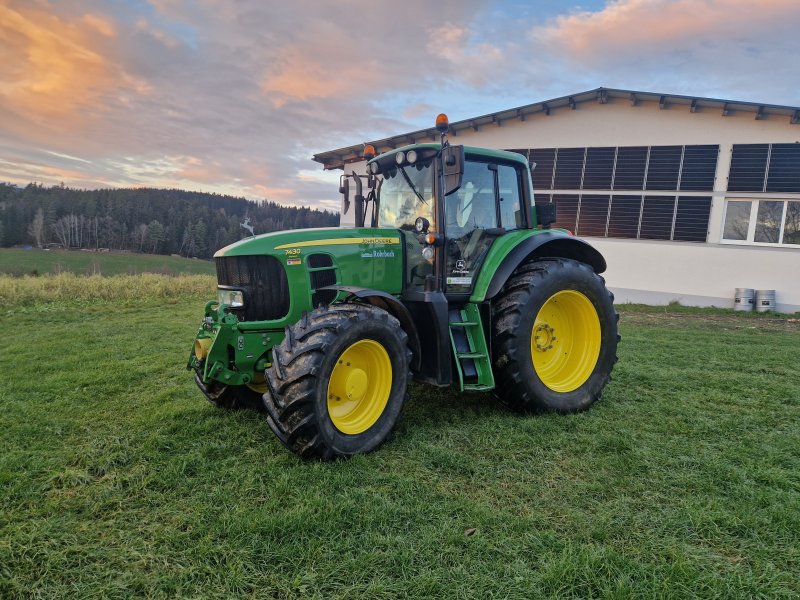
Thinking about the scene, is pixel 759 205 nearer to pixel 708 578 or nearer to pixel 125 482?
pixel 708 578

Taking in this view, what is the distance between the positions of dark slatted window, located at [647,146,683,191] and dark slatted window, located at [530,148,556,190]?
7.80ft

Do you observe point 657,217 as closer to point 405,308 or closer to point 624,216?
point 624,216

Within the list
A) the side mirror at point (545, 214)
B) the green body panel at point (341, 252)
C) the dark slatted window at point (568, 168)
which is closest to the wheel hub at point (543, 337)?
the side mirror at point (545, 214)

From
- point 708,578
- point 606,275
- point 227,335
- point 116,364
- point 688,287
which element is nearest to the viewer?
point 708,578

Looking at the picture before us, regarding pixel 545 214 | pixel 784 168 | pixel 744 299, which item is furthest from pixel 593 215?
pixel 545 214

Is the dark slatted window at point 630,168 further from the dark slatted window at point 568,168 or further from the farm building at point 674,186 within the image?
the dark slatted window at point 568,168

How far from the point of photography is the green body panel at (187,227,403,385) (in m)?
3.37

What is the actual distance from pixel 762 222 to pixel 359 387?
Result: 12236mm

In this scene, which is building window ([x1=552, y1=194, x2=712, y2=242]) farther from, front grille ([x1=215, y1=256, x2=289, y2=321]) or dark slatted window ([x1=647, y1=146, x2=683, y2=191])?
front grille ([x1=215, y1=256, x2=289, y2=321])

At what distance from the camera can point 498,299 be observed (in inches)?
165

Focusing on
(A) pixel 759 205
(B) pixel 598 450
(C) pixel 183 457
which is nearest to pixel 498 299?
(B) pixel 598 450

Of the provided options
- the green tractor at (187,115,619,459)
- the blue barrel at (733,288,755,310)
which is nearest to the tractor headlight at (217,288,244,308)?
the green tractor at (187,115,619,459)

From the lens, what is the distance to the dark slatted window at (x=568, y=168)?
12.8m

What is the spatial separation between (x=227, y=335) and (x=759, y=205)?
12845mm
